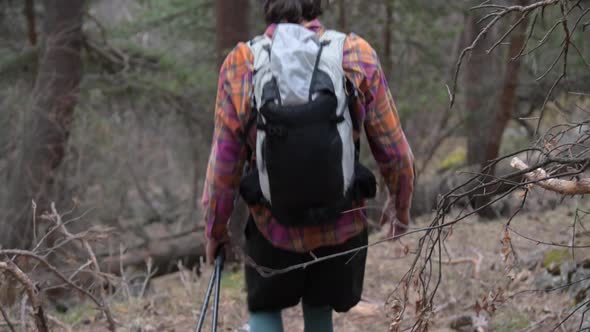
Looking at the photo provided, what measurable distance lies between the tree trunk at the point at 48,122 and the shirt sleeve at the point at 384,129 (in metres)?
6.18

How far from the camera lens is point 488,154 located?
25.6 feet

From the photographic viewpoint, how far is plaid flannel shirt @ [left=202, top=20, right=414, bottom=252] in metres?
2.71

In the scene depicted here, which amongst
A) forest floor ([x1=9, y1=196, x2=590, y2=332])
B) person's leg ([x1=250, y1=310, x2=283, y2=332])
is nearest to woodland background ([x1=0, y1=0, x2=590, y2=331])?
forest floor ([x1=9, y1=196, x2=590, y2=332])

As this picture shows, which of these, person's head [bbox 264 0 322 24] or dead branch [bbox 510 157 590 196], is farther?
person's head [bbox 264 0 322 24]

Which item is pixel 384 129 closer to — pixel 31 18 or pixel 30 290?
pixel 30 290

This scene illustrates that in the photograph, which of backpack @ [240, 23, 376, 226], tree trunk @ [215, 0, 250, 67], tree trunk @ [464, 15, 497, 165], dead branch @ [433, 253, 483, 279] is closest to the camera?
backpack @ [240, 23, 376, 226]

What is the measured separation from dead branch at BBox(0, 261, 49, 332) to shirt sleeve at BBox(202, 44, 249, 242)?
82cm

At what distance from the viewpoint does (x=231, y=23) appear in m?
7.65

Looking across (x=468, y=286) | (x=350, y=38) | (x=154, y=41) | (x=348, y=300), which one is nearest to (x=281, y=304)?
(x=348, y=300)

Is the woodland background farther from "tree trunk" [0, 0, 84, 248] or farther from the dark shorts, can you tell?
the dark shorts

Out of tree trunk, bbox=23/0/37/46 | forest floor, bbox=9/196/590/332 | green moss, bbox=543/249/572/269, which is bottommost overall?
forest floor, bbox=9/196/590/332

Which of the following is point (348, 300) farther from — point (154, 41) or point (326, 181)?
point (154, 41)

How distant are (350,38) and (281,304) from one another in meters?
1.07

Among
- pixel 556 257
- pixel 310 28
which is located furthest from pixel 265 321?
pixel 556 257
